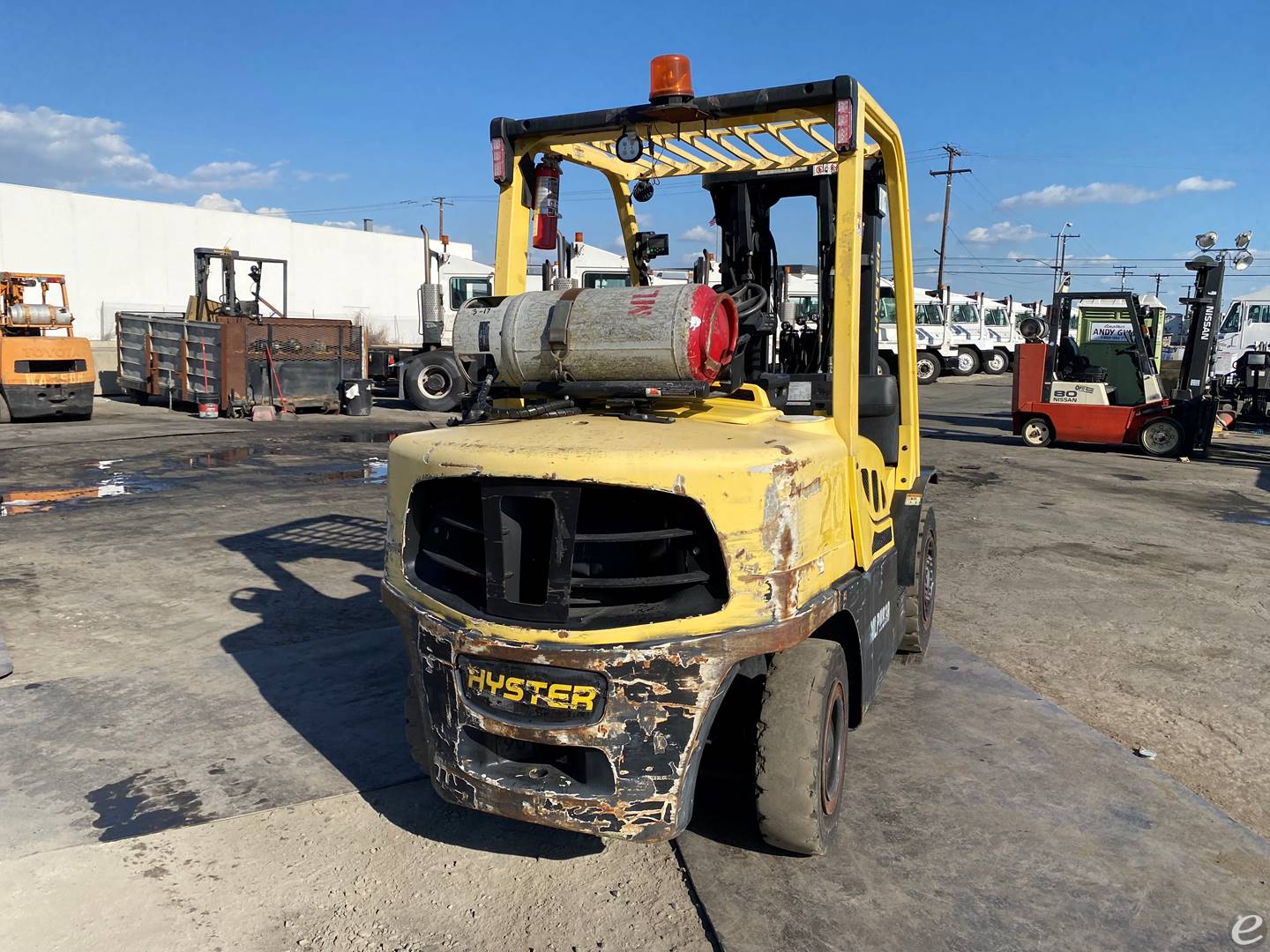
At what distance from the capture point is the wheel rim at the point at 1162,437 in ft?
49.4

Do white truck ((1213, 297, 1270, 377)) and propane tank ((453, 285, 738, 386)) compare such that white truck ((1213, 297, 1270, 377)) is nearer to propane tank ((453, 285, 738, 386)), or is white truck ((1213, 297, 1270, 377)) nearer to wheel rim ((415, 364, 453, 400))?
wheel rim ((415, 364, 453, 400))

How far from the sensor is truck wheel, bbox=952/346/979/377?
3294cm

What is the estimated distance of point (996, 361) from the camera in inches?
1326

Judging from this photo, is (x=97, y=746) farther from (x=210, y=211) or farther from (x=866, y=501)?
(x=210, y=211)

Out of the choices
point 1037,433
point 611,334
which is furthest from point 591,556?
point 1037,433

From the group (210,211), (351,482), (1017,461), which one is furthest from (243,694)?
(210,211)

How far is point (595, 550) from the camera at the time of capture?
2.97m

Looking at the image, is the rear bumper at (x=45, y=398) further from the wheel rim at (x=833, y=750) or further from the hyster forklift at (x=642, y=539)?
the wheel rim at (x=833, y=750)

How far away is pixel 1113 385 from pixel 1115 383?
5cm

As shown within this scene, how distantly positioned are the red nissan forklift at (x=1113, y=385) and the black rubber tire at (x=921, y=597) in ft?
36.2

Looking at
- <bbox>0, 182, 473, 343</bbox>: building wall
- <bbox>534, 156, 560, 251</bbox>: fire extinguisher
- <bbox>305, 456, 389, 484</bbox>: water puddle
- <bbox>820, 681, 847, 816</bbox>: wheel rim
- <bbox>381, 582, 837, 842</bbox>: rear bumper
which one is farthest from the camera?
<bbox>0, 182, 473, 343</bbox>: building wall

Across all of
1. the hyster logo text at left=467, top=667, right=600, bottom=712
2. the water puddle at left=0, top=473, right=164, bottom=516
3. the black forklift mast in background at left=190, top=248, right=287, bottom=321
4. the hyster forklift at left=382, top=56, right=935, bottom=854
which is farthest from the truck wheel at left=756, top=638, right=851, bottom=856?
the black forklift mast in background at left=190, top=248, right=287, bottom=321

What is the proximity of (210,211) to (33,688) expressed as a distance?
46.6m

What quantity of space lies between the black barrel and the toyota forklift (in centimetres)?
1224
